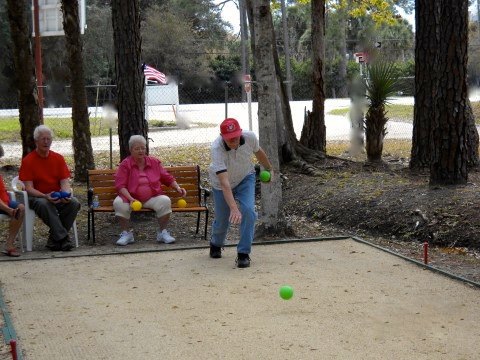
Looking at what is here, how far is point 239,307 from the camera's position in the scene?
621 centimetres

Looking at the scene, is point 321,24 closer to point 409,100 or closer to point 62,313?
point 62,313

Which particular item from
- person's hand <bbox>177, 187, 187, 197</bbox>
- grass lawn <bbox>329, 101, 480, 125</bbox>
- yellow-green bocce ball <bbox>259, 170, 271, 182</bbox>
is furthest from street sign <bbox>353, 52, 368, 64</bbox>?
yellow-green bocce ball <bbox>259, 170, 271, 182</bbox>

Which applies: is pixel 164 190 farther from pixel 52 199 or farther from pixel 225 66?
pixel 225 66

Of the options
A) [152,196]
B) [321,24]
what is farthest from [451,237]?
[321,24]

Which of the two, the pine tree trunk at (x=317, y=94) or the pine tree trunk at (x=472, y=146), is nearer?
the pine tree trunk at (x=472, y=146)

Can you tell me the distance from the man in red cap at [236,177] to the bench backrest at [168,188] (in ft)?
5.93

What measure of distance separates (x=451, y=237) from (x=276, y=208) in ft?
6.52

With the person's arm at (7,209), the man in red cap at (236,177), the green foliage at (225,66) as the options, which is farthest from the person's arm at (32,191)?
the green foliage at (225,66)

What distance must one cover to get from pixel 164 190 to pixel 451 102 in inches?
161

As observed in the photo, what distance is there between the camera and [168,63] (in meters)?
45.2

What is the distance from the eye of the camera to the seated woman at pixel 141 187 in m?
8.96

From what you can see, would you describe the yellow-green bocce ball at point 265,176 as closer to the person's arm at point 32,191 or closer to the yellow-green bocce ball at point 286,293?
the yellow-green bocce ball at point 286,293

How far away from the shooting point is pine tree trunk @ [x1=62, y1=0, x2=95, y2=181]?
1341 centimetres

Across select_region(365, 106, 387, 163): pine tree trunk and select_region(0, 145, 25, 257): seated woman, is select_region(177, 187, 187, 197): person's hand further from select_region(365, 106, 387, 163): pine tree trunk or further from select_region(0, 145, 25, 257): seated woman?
→ select_region(365, 106, 387, 163): pine tree trunk
